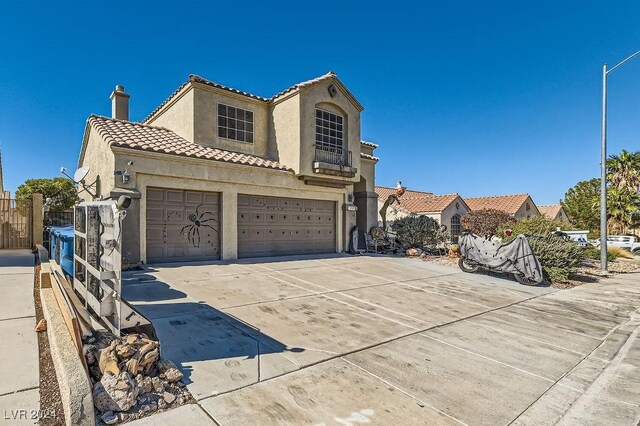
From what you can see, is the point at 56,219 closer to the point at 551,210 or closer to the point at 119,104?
the point at 119,104

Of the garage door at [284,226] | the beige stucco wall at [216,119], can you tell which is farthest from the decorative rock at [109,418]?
the beige stucco wall at [216,119]

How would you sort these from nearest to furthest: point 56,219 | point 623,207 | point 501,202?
point 56,219
point 623,207
point 501,202

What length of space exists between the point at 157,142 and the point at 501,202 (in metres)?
32.0

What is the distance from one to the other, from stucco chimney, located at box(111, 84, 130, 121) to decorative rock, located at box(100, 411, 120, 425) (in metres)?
14.7

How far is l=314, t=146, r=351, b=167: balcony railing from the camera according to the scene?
14208 millimetres

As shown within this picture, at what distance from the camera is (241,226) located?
12391 millimetres

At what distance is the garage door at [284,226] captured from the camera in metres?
12.6

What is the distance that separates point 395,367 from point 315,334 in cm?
141

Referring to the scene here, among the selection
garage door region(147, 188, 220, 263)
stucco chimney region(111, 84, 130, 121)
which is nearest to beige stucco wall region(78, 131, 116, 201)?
garage door region(147, 188, 220, 263)

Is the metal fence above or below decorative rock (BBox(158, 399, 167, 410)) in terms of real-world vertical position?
above

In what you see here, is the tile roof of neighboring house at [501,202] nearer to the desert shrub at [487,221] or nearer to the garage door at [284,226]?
the desert shrub at [487,221]

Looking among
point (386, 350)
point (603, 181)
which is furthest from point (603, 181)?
point (386, 350)

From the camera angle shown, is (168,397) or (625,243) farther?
(625,243)

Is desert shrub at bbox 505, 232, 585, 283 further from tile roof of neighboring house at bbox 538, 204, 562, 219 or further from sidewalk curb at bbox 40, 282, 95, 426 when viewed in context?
tile roof of neighboring house at bbox 538, 204, 562, 219
